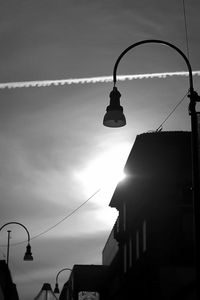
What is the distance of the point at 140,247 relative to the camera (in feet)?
102

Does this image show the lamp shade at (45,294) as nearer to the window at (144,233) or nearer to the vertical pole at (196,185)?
the window at (144,233)

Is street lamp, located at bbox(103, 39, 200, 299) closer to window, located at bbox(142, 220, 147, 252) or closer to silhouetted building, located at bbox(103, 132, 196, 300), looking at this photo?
silhouetted building, located at bbox(103, 132, 196, 300)

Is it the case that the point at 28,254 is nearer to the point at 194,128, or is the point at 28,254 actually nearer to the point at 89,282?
→ the point at 194,128

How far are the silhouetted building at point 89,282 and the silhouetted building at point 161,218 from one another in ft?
80.6

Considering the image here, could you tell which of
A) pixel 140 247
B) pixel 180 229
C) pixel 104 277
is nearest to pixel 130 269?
pixel 140 247

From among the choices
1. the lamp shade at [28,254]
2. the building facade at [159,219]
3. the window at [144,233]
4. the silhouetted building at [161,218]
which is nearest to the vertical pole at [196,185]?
the building facade at [159,219]

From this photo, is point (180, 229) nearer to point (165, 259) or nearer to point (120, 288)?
point (165, 259)

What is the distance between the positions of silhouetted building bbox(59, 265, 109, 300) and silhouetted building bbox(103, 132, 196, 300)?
968 inches

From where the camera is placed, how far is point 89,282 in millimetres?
60812

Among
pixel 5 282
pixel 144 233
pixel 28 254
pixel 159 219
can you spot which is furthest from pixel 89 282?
pixel 159 219

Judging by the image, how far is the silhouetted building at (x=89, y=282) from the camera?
60031 mm

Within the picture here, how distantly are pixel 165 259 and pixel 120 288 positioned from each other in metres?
16.2

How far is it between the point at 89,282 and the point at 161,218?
35.4m

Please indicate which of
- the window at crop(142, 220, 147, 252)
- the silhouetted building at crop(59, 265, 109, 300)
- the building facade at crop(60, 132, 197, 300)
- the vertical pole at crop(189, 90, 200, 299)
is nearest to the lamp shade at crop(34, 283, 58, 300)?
the silhouetted building at crop(59, 265, 109, 300)
